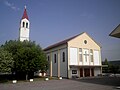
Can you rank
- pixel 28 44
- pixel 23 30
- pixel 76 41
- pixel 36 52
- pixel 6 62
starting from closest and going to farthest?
pixel 6 62 < pixel 36 52 < pixel 28 44 < pixel 76 41 < pixel 23 30

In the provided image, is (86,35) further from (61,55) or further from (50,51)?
(50,51)

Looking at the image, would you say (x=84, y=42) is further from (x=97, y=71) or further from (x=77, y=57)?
(x=97, y=71)

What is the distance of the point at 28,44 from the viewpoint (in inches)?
1503

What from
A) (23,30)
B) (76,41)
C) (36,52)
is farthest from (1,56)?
(23,30)

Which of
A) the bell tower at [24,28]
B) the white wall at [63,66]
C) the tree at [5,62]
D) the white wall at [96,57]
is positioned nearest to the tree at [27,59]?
the tree at [5,62]

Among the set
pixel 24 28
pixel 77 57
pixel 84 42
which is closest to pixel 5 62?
pixel 77 57

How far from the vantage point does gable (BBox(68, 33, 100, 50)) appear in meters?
40.3

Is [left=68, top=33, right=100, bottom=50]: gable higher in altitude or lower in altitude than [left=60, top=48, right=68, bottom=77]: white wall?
higher

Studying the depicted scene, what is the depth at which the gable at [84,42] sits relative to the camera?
132ft

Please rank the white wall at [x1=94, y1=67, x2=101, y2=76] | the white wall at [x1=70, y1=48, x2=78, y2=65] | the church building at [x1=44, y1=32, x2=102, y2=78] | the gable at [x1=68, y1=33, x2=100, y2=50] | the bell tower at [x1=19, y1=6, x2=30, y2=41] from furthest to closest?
the bell tower at [x1=19, y1=6, x2=30, y2=41]
the white wall at [x1=94, y1=67, x2=101, y2=76]
the gable at [x1=68, y1=33, x2=100, y2=50]
the white wall at [x1=70, y1=48, x2=78, y2=65]
the church building at [x1=44, y1=32, x2=102, y2=78]

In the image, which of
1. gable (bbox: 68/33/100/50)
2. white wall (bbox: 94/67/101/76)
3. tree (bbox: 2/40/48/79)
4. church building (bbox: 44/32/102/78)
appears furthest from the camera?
white wall (bbox: 94/67/101/76)

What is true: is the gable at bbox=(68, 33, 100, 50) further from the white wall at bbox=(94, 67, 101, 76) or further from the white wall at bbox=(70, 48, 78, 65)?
the white wall at bbox=(94, 67, 101, 76)

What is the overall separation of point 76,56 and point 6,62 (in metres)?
17.1

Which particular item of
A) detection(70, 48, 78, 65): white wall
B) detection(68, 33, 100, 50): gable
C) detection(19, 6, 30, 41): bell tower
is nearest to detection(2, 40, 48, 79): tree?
detection(70, 48, 78, 65): white wall
